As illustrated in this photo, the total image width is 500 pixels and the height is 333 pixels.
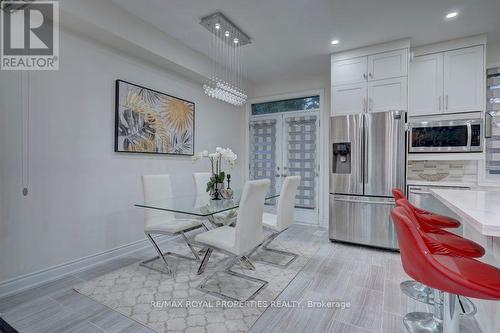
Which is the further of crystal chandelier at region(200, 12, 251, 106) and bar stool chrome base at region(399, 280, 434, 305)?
crystal chandelier at region(200, 12, 251, 106)

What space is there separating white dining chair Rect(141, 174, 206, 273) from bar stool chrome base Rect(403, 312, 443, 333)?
6.86 ft

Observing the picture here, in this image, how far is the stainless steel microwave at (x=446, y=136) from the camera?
3.06m

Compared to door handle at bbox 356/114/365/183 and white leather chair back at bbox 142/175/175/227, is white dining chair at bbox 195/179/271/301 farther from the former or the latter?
door handle at bbox 356/114/365/183

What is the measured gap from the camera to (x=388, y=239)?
324 cm

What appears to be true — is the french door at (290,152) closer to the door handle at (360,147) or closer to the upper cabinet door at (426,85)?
the door handle at (360,147)

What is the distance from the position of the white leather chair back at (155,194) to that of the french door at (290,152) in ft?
8.20

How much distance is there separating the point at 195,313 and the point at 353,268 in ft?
5.82

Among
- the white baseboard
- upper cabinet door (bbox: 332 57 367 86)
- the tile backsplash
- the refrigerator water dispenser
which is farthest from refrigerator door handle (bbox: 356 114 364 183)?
the white baseboard

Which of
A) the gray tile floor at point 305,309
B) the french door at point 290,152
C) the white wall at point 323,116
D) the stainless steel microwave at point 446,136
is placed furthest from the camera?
the french door at point 290,152

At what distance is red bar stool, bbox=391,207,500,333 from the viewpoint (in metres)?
1.00

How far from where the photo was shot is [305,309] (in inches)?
77.3

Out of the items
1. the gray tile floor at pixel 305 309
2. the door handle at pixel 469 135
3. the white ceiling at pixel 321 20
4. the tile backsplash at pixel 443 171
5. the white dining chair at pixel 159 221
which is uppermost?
the white ceiling at pixel 321 20

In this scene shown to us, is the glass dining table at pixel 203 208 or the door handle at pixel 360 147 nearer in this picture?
the glass dining table at pixel 203 208

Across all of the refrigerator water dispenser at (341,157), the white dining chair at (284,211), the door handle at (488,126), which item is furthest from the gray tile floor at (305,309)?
the door handle at (488,126)
